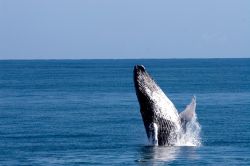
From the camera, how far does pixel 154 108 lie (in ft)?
118

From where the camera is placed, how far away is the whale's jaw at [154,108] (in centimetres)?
3597

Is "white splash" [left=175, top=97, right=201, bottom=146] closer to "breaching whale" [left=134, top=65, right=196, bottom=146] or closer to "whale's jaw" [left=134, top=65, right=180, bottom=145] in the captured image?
"breaching whale" [left=134, top=65, right=196, bottom=146]

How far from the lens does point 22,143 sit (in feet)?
139

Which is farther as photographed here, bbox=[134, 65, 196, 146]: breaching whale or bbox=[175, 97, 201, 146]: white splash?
bbox=[134, 65, 196, 146]: breaching whale

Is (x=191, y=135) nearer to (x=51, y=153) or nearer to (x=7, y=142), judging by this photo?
(x=51, y=153)

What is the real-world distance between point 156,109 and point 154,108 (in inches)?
3.7

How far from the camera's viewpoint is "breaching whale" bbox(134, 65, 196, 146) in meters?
36.0

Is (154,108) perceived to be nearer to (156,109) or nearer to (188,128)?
(156,109)

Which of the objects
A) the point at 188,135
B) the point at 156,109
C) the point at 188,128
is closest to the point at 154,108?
the point at 156,109

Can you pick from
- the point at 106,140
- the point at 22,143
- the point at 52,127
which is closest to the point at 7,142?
the point at 22,143

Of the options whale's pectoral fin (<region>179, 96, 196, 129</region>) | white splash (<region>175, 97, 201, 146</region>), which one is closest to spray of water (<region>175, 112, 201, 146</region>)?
white splash (<region>175, 97, 201, 146</region>)

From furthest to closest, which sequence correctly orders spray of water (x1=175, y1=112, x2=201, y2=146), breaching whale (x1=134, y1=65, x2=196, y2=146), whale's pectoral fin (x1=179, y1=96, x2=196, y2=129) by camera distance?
spray of water (x1=175, y1=112, x2=201, y2=146) → breaching whale (x1=134, y1=65, x2=196, y2=146) → whale's pectoral fin (x1=179, y1=96, x2=196, y2=129)

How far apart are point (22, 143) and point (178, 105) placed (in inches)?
1314

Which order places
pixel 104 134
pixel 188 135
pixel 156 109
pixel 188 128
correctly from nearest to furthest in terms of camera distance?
1. pixel 156 109
2. pixel 188 128
3. pixel 188 135
4. pixel 104 134
